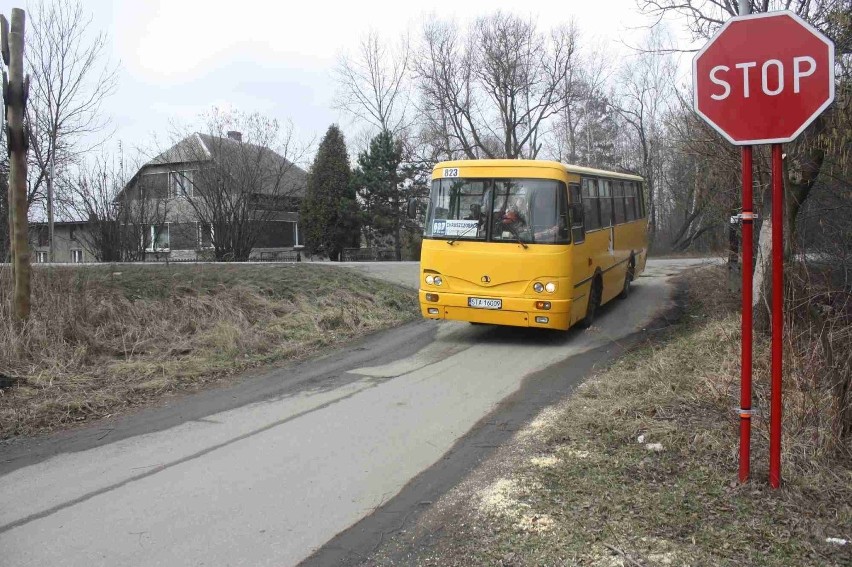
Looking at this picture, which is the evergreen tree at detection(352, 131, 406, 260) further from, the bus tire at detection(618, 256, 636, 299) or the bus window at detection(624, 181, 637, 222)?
the bus tire at detection(618, 256, 636, 299)

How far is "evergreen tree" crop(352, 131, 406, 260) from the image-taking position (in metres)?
47.5

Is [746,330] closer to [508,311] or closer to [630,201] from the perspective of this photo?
[508,311]

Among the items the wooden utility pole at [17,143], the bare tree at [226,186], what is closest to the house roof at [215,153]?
the bare tree at [226,186]

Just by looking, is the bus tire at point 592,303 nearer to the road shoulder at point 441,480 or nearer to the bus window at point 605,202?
the bus window at point 605,202

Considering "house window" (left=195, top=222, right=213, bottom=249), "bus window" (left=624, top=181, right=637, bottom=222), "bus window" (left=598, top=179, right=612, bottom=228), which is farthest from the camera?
"house window" (left=195, top=222, right=213, bottom=249)

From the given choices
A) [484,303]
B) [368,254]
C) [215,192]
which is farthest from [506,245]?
[368,254]

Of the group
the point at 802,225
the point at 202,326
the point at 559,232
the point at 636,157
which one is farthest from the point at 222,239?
the point at 636,157

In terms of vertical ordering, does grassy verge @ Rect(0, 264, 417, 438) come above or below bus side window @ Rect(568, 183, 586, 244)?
below

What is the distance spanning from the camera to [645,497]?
459cm

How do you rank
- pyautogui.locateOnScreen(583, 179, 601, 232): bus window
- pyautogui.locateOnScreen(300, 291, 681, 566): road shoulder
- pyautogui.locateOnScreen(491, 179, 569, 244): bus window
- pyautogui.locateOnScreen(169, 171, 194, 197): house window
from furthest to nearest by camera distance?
pyautogui.locateOnScreen(169, 171, 194, 197): house window < pyautogui.locateOnScreen(583, 179, 601, 232): bus window < pyautogui.locateOnScreen(491, 179, 569, 244): bus window < pyautogui.locateOnScreen(300, 291, 681, 566): road shoulder

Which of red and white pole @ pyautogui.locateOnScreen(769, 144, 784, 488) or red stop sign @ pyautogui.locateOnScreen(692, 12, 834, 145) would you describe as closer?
red stop sign @ pyautogui.locateOnScreen(692, 12, 834, 145)

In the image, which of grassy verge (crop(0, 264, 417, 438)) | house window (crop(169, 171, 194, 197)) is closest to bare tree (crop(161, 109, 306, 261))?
house window (crop(169, 171, 194, 197))

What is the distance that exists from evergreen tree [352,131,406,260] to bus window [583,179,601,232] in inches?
1349

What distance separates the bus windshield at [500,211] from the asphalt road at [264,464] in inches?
75.7
